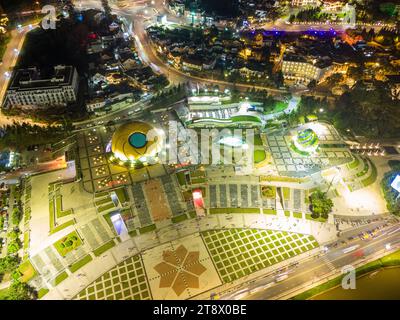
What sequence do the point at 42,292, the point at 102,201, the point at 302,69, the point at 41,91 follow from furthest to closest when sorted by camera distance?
1. the point at 302,69
2. the point at 41,91
3. the point at 102,201
4. the point at 42,292

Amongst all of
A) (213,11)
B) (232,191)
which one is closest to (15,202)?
(232,191)

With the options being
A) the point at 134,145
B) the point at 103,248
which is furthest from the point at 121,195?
the point at 134,145

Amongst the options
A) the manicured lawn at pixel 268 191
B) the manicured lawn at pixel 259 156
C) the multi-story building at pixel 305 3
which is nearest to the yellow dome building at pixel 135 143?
the manicured lawn at pixel 259 156

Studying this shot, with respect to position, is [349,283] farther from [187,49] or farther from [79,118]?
[187,49]

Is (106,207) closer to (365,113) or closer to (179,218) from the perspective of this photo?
(179,218)

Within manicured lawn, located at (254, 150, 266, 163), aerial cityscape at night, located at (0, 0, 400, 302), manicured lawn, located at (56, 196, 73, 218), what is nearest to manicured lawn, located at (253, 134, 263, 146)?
aerial cityscape at night, located at (0, 0, 400, 302)

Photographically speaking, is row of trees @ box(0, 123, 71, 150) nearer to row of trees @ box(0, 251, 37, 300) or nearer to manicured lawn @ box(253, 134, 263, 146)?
row of trees @ box(0, 251, 37, 300)

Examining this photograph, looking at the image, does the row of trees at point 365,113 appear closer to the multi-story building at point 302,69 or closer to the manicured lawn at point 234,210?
the multi-story building at point 302,69
